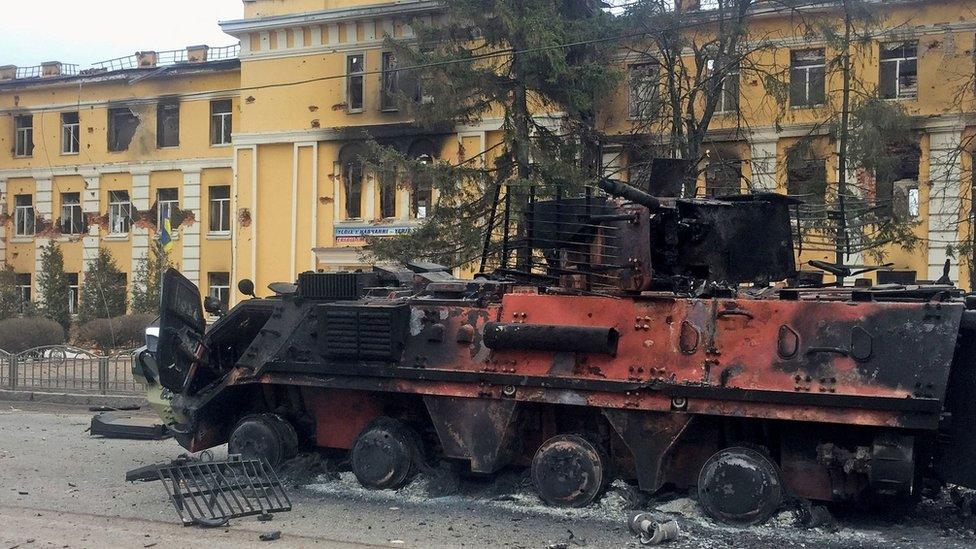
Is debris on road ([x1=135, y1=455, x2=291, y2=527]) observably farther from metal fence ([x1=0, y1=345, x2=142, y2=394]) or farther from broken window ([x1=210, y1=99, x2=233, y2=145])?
broken window ([x1=210, y1=99, x2=233, y2=145])

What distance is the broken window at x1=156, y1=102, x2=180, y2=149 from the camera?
36.9 m

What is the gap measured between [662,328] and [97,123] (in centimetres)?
3349

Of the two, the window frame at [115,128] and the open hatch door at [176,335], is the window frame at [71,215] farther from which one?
the open hatch door at [176,335]

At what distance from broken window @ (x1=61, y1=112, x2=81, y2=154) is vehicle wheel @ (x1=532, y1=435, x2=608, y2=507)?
33.7 meters

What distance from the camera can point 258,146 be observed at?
110 ft

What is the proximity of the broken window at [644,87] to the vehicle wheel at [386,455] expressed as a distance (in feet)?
35.2

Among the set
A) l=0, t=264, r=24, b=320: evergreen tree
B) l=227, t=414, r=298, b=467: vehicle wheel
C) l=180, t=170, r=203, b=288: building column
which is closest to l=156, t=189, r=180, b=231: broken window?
l=180, t=170, r=203, b=288: building column

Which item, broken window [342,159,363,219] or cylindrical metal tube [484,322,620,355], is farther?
broken window [342,159,363,219]

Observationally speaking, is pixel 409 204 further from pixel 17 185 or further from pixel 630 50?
pixel 17 185

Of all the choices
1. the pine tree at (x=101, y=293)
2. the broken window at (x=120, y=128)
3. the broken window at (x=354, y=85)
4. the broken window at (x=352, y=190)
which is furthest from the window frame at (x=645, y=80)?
the broken window at (x=120, y=128)

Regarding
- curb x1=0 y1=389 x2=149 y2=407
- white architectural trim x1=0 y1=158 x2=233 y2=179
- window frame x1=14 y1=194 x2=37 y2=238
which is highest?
white architectural trim x1=0 y1=158 x2=233 y2=179

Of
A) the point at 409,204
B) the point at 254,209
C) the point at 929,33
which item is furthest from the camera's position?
the point at 254,209

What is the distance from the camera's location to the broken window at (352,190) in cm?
3216

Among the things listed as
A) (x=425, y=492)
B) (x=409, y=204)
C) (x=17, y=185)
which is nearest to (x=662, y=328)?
(x=425, y=492)
